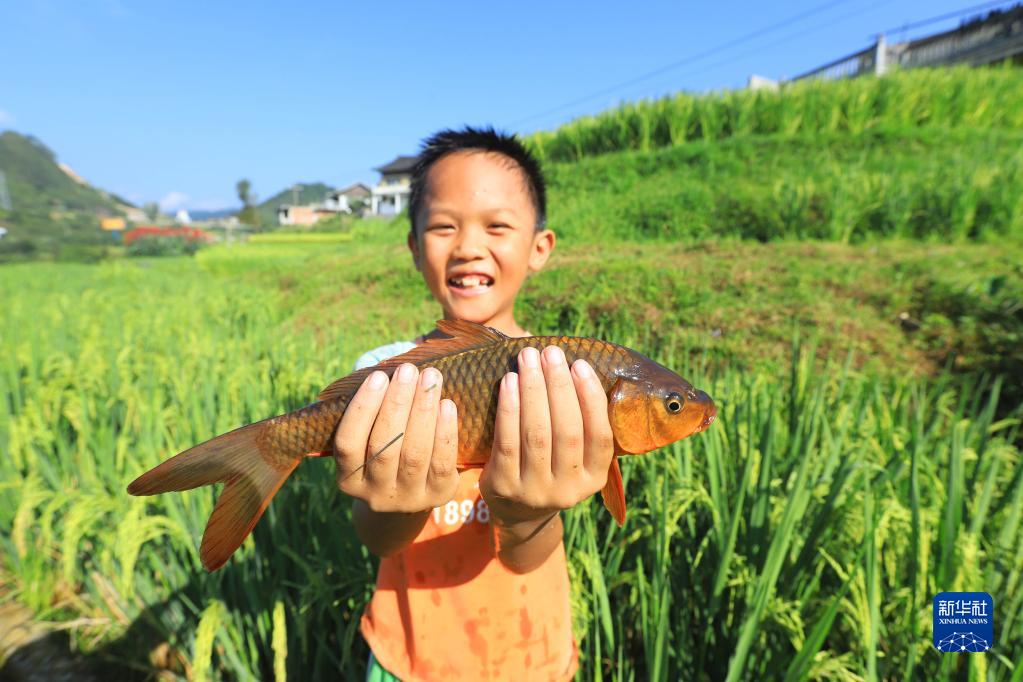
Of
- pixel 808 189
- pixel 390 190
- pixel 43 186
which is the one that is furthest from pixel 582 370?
pixel 43 186

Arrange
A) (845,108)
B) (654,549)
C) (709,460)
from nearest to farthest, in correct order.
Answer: (654,549) < (709,460) < (845,108)

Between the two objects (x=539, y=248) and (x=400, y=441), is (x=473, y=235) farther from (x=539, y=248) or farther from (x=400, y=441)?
(x=400, y=441)

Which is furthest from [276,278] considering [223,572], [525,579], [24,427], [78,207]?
[78,207]

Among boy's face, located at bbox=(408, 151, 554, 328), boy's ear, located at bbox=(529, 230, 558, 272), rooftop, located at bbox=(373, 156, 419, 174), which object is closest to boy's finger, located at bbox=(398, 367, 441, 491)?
boy's face, located at bbox=(408, 151, 554, 328)

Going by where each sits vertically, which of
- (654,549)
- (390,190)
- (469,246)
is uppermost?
(390,190)

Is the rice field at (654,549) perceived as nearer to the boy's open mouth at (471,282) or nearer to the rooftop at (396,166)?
the boy's open mouth at (471,282)

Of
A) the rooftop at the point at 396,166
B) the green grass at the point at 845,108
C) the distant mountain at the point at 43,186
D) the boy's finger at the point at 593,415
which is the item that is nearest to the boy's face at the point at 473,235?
the boy's finger at the point at 593,415

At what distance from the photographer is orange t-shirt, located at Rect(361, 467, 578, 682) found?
4.21 feet

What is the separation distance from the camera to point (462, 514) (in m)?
1.38

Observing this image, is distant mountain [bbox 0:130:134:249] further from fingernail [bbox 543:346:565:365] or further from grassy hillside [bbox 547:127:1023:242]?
fingernail [bbox 543:346:565:365]

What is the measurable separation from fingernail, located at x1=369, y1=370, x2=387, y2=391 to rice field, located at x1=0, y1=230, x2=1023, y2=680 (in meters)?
0.84

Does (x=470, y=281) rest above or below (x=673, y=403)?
above

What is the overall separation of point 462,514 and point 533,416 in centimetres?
54

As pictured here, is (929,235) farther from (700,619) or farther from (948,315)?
(700,619)
